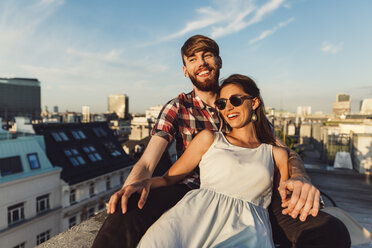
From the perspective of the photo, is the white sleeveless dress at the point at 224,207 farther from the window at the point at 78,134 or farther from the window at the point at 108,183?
the window at the point at 78,134

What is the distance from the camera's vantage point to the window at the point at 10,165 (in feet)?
Result: 61.0

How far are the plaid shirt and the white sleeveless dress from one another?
697 millimetres

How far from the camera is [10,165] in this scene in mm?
19172

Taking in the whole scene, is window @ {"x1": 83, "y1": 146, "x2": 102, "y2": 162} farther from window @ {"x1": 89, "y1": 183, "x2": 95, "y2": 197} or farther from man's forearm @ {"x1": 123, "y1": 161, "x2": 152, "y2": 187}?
man's forearm @ {"x1": 123, "y1": 161, "x2": 152, "y2": 187}

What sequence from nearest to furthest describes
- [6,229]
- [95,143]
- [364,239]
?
[364,239], [6,229], [95,143]

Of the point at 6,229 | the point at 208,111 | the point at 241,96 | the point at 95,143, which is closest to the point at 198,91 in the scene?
the point at 208,111

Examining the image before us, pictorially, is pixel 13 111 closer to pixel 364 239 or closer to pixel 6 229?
pixel 6 229

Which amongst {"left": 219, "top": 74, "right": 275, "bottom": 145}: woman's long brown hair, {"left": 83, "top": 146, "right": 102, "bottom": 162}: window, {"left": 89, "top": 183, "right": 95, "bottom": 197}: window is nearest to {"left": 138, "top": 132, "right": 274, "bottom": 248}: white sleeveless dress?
{"left": 219, "top": 74, "right": 275, "bottom": 145}: woman's long brown hair

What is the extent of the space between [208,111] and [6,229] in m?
21.3

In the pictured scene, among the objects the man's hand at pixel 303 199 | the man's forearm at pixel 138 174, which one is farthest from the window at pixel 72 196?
the man's hand at pixel 303 199

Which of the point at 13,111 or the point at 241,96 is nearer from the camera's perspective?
the point at 241,96

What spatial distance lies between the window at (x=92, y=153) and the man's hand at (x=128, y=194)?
1055 inches

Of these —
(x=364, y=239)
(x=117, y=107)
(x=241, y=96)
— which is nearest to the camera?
(x=364, y=239)

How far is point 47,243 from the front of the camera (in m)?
2.96
